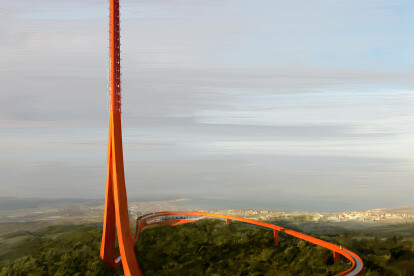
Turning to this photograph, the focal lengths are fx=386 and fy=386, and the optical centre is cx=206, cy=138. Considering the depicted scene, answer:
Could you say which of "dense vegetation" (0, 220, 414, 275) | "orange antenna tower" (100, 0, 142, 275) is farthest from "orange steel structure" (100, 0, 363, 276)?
"dense vegetation" (0, 220, 414, 275)

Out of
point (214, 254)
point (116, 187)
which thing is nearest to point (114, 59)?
point (116, 187)

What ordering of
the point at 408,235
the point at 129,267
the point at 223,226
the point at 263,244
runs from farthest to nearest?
the point at 223,226 → the point at 408,235 → the point at 263,244 → the point at 129,267

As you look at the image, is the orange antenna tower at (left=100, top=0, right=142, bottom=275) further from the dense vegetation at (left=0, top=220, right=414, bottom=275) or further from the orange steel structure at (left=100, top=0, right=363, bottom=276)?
the dense vegetation at (left=0, top=220, right=414, bottom=275)

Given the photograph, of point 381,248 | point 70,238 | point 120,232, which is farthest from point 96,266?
point 381,248

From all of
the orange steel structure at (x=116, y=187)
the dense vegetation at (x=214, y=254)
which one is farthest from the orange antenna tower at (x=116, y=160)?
the dense vegetation at (x=214, y=254)

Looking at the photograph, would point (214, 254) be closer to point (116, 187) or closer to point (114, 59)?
point (116, 187)

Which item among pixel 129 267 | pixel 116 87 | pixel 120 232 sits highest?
pixel 116 87

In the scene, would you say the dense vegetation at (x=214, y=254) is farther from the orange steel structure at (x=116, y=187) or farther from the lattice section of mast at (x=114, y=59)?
the lattice section of mast at (x=114, y=59)

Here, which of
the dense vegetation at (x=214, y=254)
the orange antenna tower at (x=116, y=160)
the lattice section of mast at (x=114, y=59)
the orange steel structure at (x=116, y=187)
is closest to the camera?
the orange steel structure at (x=116, y=187)

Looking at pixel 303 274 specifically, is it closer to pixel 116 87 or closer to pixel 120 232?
pixel 120 232
